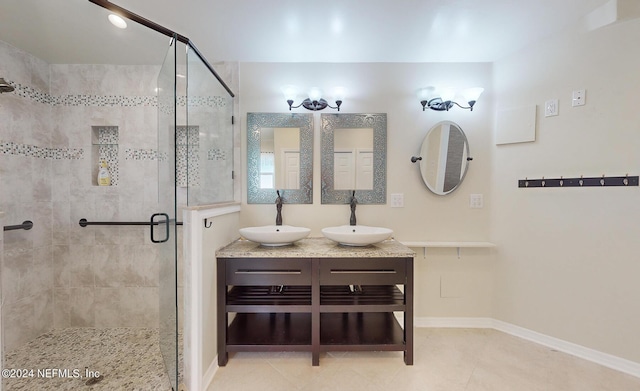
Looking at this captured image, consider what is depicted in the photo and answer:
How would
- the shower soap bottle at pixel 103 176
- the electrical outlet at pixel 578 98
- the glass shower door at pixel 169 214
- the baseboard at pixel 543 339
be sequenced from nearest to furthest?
1. the glass shower door at pixel 169 214
2. the baseboard at pixel 543 339
3. the electrical outlet at pixel 578 98
4. the shower soap bottle at pixel 103 176

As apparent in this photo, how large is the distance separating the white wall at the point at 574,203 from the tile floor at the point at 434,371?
0.91ft

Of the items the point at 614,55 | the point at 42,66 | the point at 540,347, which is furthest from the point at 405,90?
the point at 42,66

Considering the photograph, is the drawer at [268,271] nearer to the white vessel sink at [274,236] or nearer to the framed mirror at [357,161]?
the white vessel sink at [274,236]

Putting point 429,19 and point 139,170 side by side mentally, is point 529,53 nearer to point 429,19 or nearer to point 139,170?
point 429,19

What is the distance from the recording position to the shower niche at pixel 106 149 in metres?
2.34

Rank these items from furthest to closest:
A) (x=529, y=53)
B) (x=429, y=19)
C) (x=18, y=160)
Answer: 1. (x=529, y=53)
2. (x=18, y=160)
3. (x=429, y=19)

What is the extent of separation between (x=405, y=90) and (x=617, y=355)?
2.50 meters

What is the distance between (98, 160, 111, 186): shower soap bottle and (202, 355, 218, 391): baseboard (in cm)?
179

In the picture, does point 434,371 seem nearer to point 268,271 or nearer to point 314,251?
point 314,251

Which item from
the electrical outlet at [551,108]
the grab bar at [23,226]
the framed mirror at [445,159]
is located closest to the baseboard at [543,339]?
the framed mirror at [445,159]

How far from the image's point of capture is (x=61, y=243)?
228cm

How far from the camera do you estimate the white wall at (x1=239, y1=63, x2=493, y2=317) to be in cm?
237

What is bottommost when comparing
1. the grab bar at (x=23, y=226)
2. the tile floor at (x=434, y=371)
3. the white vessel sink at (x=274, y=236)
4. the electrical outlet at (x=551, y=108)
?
the tile floor at (x=434, y=371)

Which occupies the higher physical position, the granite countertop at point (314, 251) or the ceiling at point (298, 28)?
the ceiling at point (298, 28)
